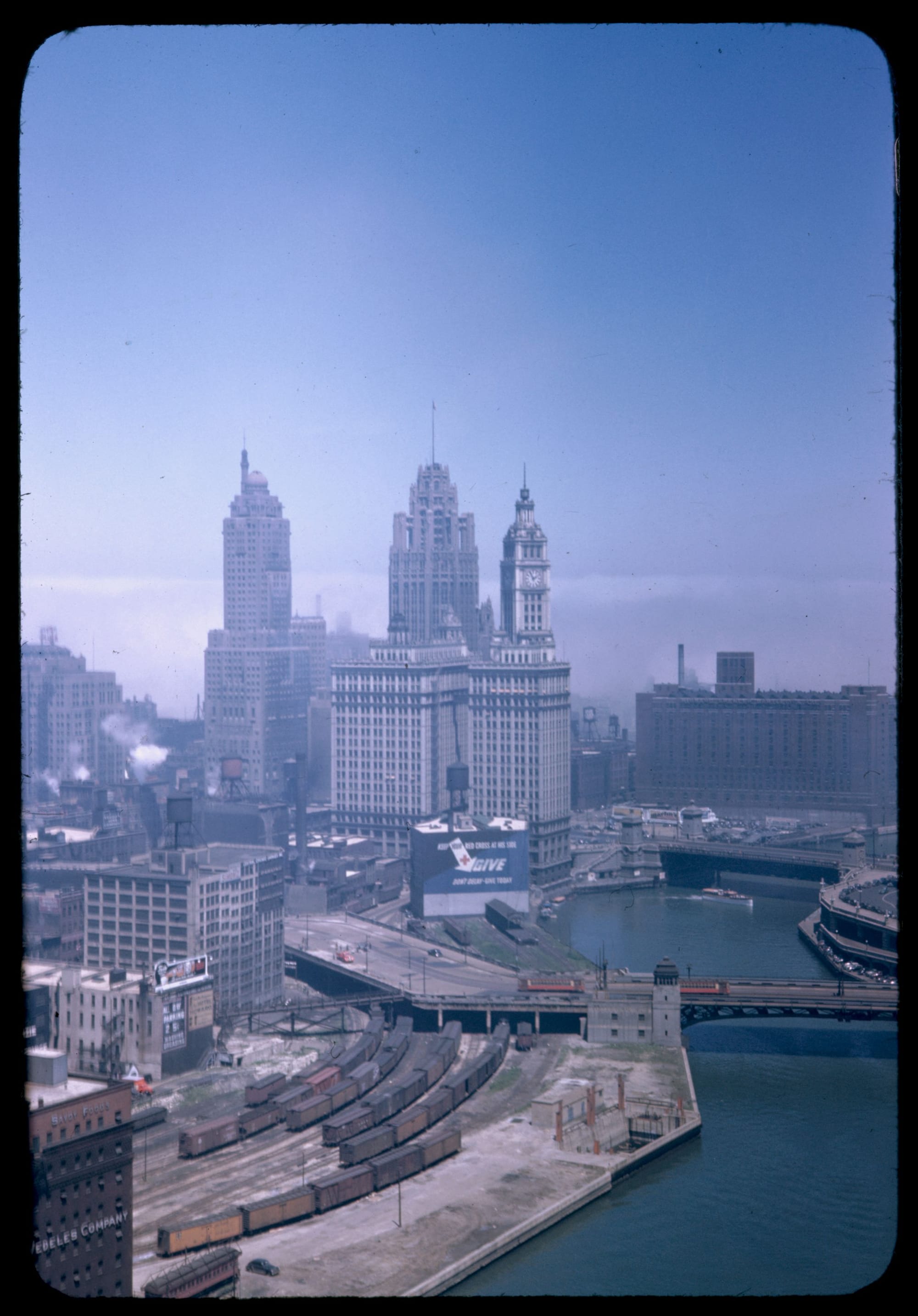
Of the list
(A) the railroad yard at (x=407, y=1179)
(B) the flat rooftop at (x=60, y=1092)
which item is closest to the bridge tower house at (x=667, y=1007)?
(A) the railroad yard at (x=407, y=1179)

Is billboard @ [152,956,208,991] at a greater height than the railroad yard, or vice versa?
billboard @ [152,956,208,991]

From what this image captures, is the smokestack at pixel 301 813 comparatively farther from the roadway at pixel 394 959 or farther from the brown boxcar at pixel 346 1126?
the brown boxcar at pixel 346 1126

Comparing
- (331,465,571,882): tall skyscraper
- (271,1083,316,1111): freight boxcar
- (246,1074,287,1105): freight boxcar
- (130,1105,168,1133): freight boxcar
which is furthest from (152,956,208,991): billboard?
(331,465,571,882): tall skyscraper

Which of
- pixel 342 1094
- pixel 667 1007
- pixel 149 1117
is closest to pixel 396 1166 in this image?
pixel 342 1094

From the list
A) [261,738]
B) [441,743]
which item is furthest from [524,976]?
[261,738]

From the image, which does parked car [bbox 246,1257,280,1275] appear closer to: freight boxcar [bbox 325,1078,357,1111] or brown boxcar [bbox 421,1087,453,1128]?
brown boxcar [bbox 421,1087,453,1128]

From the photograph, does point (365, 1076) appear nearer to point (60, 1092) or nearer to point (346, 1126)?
point (346, 1126)
